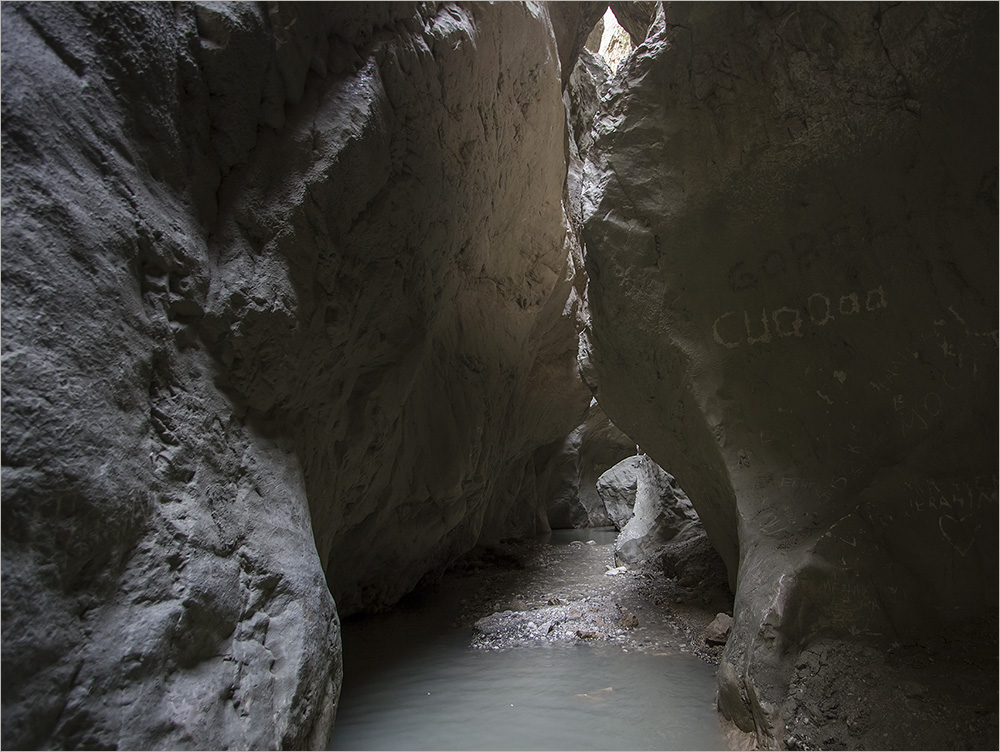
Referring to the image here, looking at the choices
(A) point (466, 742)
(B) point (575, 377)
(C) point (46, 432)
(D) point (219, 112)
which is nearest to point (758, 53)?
(D) point (219, 112)

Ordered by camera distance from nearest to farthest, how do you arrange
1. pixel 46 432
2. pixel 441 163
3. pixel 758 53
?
pixel 46 432
pixel 758 53
pixel 441 163

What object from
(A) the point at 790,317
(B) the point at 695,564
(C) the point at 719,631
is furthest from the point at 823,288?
(B) the point at 695,564

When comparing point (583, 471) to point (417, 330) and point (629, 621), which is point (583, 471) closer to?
point (629, 621)

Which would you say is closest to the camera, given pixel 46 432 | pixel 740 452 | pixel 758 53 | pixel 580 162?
pixel 46 432

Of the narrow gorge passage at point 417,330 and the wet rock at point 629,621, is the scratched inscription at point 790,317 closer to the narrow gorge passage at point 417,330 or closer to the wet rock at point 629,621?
the narrow gorge passage at point 417,330

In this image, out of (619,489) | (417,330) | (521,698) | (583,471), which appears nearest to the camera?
(521,698)

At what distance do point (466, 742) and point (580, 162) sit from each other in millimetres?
6477

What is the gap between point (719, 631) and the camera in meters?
4.81

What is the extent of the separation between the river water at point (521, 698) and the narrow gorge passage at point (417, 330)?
0.09 metres

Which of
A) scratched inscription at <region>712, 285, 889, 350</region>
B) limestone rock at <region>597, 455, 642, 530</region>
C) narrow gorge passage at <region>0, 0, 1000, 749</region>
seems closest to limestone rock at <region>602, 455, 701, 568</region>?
narrow gorge passage at <region>0, 0, 1000, 749</region>

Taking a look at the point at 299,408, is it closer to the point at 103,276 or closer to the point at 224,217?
the point at 224,217

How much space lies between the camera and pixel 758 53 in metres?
3.10

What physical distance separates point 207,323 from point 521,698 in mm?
2969

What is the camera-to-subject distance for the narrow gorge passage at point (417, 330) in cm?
189
